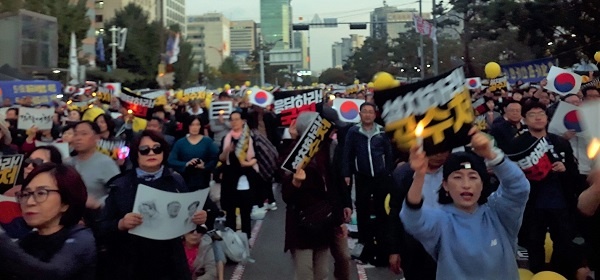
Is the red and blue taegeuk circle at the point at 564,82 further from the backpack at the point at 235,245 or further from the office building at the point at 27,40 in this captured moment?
the office building at the point at 27,40

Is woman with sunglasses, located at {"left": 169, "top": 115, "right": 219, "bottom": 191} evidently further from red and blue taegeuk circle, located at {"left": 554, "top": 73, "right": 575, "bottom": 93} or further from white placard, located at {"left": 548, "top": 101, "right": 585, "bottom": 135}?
red and blue taegeuk circle, located at {"left": 554, "top": 73, "right": 575, "bottom": 93}

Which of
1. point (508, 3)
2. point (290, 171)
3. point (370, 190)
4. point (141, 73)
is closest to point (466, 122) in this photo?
point (290, 171)

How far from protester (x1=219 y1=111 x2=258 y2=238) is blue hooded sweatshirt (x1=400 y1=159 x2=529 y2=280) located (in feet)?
18.3

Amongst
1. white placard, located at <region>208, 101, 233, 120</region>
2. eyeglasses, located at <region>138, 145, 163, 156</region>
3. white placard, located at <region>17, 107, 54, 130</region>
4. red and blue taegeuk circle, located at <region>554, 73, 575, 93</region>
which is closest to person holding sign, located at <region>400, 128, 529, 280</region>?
eyeglasses, located at <region>138, 145, 163, 156</region>

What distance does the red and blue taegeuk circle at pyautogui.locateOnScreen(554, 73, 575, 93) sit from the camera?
499 inches

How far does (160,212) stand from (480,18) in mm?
47042

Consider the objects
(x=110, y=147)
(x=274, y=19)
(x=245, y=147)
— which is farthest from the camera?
(x=274, y=19)

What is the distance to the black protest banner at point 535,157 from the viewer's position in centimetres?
706

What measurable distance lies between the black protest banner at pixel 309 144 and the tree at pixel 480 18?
54.8ft

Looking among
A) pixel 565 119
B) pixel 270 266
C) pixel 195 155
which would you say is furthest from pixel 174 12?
pixel 565 119

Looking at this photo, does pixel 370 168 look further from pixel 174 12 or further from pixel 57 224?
pixel 174 12

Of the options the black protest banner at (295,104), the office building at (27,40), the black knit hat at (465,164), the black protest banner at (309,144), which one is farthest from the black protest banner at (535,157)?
the office building at (27,40)

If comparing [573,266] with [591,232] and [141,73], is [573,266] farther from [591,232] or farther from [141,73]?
[141,73]

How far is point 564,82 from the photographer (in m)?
12.7
